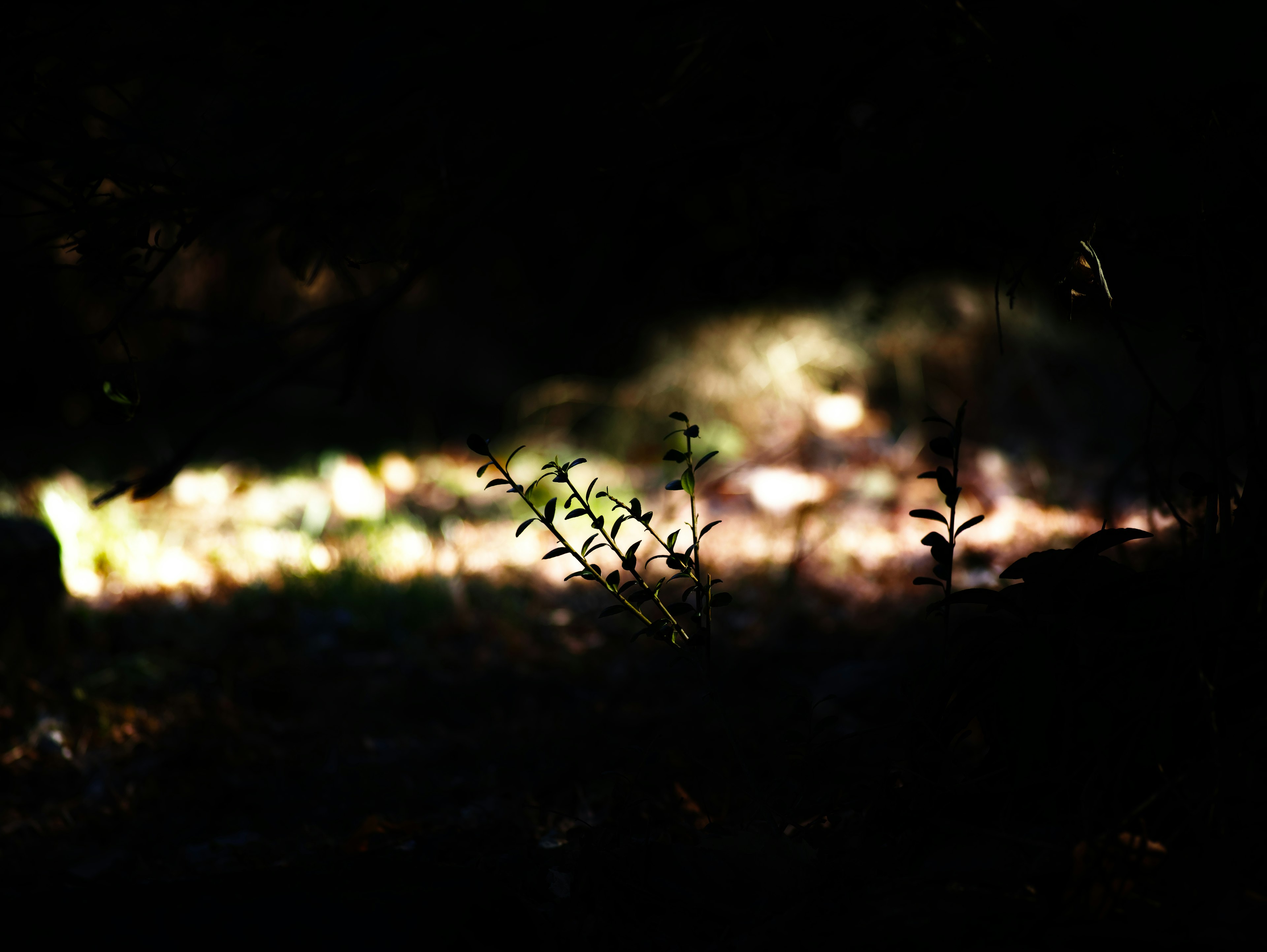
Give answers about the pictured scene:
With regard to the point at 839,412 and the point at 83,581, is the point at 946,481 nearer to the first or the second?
the point at 83,581

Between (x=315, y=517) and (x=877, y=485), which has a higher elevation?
(x=315, y=517)

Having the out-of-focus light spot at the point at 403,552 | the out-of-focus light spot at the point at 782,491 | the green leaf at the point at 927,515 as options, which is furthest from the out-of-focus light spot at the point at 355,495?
the green leaf at the point at 927,515

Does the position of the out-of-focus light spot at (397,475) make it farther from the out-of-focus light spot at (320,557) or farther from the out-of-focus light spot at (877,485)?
the out-of-focus light spot at (877,485)

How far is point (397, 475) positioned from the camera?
623cm

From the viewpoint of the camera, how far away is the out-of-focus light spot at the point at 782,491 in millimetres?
5715

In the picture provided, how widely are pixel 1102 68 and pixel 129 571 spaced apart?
191 inches

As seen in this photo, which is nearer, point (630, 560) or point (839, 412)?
point (630, 560)

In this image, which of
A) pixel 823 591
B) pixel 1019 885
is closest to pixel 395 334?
pixel 823 591

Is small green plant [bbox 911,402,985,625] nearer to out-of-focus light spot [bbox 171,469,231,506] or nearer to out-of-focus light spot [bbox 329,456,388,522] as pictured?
out-of-focus light spot [bbox 329,456,388,522]

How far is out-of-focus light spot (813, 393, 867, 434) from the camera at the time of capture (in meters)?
6.51

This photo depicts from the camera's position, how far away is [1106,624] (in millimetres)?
1548

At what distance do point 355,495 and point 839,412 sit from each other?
3.35 meters

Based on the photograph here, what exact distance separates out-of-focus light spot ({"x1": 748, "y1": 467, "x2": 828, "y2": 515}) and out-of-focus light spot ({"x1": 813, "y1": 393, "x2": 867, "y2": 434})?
79cm

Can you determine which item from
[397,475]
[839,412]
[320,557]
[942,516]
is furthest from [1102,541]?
[397,475]
